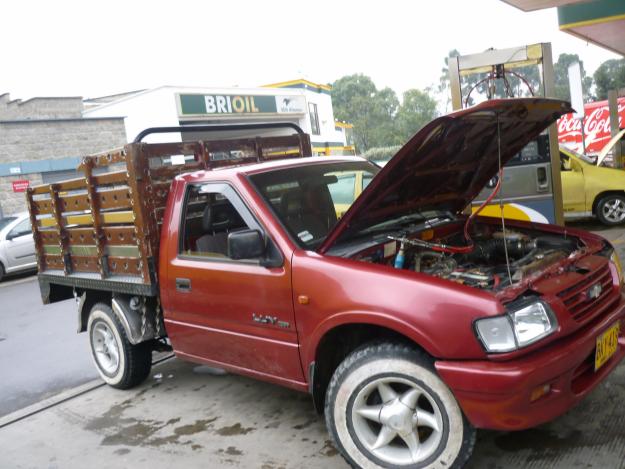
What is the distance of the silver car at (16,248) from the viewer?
12.2 m

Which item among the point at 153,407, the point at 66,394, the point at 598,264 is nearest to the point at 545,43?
the point at 598,264

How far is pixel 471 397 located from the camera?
2.56 m

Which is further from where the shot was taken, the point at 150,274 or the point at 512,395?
the point at 150,274

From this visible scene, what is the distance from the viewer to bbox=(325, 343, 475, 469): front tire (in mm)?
2689

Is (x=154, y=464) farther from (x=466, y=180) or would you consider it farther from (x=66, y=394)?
(x=466, y=180)

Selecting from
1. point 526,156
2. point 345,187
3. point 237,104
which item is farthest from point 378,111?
point 345,187

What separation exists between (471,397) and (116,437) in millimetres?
2549

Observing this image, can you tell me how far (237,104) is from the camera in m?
28.4

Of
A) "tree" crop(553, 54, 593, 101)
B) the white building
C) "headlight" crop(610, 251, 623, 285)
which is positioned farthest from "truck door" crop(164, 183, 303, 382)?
"tree" crop(553, 54, 593, 101)

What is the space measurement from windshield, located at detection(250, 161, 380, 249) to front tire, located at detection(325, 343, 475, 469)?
81 centimetres

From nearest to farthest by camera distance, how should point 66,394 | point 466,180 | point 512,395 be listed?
point 512,395
point 466,180
point 66,394

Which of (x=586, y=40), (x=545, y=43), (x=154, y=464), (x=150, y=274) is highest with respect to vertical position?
(x=586, y=40)

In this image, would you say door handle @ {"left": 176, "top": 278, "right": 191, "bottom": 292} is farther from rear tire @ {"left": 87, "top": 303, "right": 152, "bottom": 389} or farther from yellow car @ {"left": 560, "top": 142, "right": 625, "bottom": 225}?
yellow car @ {"left": 560, "top": 142, "right": 625, "bottom": 225}

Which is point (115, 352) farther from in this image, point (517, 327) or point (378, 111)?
point (378, 111)
